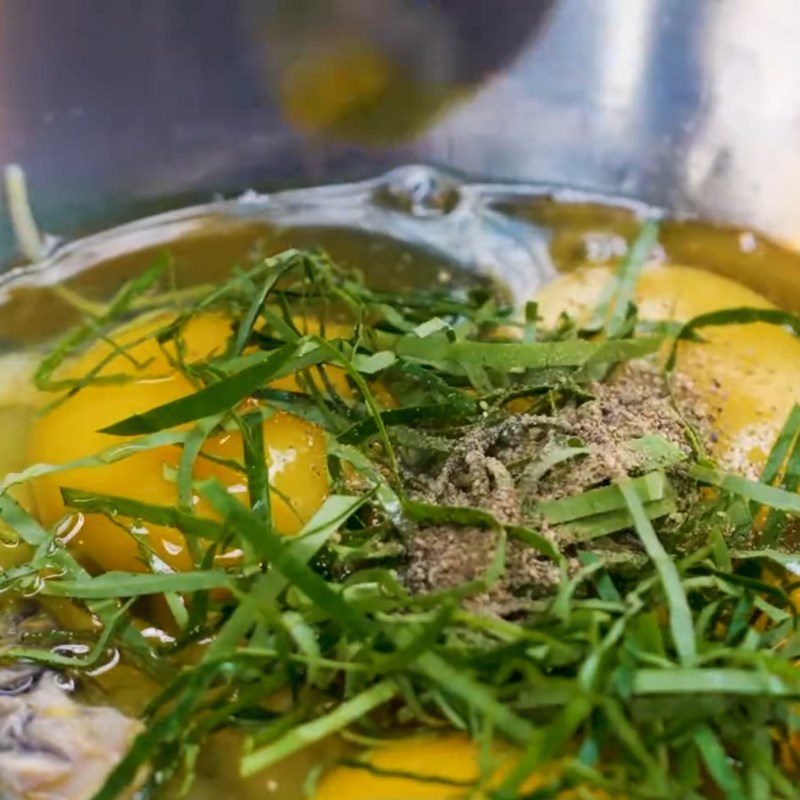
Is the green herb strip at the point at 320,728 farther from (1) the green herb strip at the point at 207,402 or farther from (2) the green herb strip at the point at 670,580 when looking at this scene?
(1) the green herb strip at the point at 207,402

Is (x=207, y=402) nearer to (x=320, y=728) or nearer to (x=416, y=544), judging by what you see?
(x=416, y=544)

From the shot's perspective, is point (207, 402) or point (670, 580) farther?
point (207, 402)

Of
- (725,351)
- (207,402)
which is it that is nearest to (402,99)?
(725,351)

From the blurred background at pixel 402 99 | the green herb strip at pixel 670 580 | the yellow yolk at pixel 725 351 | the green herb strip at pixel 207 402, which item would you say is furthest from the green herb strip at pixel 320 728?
the blurred background at pixel 402 99

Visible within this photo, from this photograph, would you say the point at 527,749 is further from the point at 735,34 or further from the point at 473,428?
the point at 735,34

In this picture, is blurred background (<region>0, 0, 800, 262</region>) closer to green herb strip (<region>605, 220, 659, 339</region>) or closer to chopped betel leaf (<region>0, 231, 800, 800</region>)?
green herb strip (<region>605, 220, 659, 339</region>)

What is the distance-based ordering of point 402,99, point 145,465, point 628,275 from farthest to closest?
point 402,99 < point 628,275 < point 145,465

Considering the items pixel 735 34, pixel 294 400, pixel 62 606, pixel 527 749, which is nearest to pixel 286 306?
pixel 294 400
